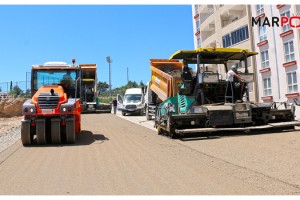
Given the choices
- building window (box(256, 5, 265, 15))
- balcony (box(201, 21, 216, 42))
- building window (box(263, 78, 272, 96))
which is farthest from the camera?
balcony (box(201, 21, 216, 42))

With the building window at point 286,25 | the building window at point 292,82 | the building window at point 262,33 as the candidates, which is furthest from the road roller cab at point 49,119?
the building window at point 262,33

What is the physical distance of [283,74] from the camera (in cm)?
2686

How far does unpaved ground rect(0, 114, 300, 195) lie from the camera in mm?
5176

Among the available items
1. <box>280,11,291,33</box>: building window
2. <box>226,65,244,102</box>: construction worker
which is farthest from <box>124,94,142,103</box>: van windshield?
<box>226,65,244,102</box>: construction worker

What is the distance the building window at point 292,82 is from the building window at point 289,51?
1.20 meters

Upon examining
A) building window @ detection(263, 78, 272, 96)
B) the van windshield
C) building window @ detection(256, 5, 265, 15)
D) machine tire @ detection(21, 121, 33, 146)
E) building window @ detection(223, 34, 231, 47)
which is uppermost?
building window @ detection(256, 5, 265, 15)

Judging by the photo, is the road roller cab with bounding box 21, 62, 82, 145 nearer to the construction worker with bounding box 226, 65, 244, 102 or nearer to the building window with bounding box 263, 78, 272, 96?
the construction worker with bounding box 226, 65, 244, 102

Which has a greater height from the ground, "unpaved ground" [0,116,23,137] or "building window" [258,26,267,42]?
"building window" [258,26,267,42]

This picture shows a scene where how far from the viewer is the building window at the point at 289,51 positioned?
25.8m

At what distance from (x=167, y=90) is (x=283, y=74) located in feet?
53.9

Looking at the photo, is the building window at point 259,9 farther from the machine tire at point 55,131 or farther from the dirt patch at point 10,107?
the machine tire at point 55,131
